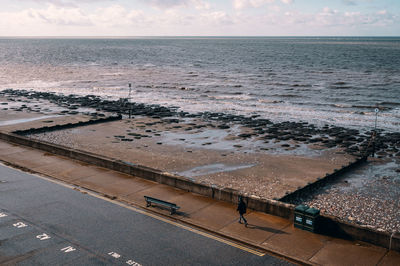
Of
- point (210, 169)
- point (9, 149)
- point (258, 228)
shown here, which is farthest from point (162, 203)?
point (9, 149)

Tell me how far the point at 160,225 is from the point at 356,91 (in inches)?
2505

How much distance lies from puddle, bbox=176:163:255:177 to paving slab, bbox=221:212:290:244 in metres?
9.45

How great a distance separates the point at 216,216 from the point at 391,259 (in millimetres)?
6701

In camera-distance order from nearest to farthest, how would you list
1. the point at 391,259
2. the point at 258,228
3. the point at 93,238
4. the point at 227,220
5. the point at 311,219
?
the point at 391,259 < the point at 93,238 < the point at 311,219 < the point at 258,228 < the point at 227,220

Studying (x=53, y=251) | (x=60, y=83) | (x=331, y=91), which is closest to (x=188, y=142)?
Answer: (x=53, y=251)

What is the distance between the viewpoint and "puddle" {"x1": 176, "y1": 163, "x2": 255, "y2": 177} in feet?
85.7

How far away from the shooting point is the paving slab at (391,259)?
13.0 m

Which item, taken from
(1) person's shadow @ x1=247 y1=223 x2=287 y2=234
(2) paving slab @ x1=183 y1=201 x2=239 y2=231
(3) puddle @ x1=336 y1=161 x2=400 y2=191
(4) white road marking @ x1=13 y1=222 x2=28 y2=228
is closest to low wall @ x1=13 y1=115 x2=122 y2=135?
(4) white road marking @ x1=13 y1=222 x2=28 y2=228

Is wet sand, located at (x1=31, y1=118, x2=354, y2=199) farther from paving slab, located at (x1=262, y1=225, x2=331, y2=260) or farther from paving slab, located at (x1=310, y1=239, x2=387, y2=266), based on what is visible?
paving slab, located at (x1=310, y1=239, x2=387, y2=266)

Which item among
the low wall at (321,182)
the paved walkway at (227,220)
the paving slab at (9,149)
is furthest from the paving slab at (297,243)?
the paving slab at (9,149)

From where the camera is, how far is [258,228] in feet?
51.5

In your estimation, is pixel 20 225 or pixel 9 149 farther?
pixel 9 149

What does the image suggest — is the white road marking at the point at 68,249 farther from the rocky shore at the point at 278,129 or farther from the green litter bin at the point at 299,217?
the rocky shore at the point at 278,129

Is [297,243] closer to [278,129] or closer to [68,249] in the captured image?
[68,249]
